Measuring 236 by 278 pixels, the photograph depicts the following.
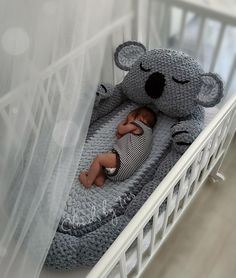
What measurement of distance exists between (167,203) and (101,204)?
0.26 metres

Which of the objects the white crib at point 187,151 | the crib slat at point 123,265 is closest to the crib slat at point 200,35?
the white crib at point 187,151

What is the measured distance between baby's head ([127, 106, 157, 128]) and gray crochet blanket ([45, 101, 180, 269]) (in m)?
0.04

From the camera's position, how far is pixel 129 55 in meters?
1.55

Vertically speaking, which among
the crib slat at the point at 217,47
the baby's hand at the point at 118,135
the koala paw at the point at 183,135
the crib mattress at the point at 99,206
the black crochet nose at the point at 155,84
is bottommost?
the crib mattress at the point at 99,206

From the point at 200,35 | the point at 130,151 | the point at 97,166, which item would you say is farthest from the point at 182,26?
the point at 97,166

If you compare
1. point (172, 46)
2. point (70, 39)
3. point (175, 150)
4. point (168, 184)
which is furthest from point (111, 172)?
point (172, 46)

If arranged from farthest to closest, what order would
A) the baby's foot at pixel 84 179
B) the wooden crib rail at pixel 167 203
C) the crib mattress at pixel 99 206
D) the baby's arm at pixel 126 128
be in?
the baby's arm at pixel 126 128, the baby's foot at pixel 84 179, the crib mattress at pixel 99 206, the wooden crib rail at pixel 167 203

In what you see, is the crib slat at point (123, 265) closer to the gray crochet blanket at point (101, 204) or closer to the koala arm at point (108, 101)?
the gray crochet blanket at point (101, 204)

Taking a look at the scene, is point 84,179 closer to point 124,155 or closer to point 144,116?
point 124,155

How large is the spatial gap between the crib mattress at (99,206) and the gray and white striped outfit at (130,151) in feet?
0.08

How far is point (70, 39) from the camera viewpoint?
37.5 inches

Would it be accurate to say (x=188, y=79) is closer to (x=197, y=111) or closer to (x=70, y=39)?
(x=197, y=111)

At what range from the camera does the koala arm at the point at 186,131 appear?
1.32m

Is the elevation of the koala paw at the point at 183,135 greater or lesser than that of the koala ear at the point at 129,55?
lesser
